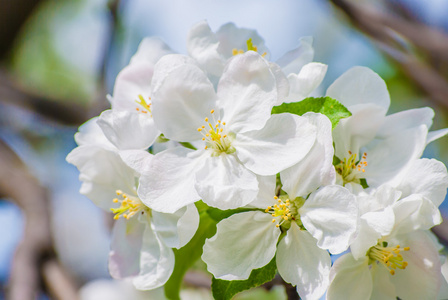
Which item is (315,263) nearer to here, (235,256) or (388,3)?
(235,256)

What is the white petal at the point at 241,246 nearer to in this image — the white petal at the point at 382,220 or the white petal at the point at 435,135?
the white petal at the point at 382,220

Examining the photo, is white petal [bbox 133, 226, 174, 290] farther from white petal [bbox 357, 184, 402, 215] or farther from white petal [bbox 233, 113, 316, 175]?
white petal [bbox 357, 184, 402, 215]

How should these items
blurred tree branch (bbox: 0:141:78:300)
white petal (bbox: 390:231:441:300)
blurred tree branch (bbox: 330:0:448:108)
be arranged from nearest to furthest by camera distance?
white petal (bbox: 390:231:441:300) < blurred tree branch (bbox: 0:141:78:300) < blurred tree branch (bbox: 330:0:448:108)

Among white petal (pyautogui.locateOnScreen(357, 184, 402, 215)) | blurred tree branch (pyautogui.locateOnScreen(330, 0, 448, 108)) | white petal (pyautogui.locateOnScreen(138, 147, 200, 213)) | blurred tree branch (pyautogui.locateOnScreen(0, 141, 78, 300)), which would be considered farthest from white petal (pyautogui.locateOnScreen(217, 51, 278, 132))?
blurred tree branch (pyautogui.locateOnScreen(330, 0, 448, 108))

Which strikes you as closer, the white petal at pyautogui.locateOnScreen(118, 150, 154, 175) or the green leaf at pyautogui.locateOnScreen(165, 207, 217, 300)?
the white petal at pyautogui.locateOnScreen(118, 150, 154, 175)

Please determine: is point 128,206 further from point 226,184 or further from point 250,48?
point 250,48

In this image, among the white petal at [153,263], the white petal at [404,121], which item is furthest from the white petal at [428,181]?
the white petal at [153,263]

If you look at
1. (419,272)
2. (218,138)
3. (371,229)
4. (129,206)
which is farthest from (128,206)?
(419,272)
